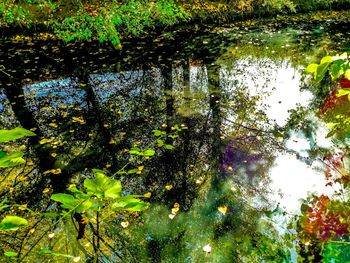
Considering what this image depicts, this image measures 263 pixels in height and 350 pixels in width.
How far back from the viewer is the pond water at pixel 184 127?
3240 mm

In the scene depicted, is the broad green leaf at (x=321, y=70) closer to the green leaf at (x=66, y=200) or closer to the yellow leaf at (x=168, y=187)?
the green leaf at (x=66, y=200)

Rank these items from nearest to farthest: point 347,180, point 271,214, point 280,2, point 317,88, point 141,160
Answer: point 271,214
point 347,180
point 141,160
point 317,88
point 280,2

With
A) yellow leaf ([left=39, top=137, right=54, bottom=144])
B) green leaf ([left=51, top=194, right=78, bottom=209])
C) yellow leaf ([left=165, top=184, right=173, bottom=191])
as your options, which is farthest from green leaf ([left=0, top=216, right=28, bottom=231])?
yellow leaf ([left=39, top=137, right=54, bottom=144])

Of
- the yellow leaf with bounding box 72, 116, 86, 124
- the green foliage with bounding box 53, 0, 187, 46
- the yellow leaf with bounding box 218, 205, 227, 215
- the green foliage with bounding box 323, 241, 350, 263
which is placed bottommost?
the yellow leaf with bounding box 218, 205, 227, 215

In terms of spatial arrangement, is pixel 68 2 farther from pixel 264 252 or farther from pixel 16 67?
pixel 264 252

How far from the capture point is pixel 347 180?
343cm

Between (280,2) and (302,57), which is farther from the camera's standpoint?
(280,2)

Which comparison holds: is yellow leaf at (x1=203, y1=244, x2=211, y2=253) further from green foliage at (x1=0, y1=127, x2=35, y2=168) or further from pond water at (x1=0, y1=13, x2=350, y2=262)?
green foliage at (x1=0, y1=127, x2=35, y2=168)

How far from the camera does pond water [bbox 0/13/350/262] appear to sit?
324cm

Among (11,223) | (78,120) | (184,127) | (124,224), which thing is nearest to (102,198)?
(11,223)

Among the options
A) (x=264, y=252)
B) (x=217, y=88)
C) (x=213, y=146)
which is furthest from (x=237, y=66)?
(x=264, y=252)

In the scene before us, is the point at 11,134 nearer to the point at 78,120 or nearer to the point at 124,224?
the point at 124,224

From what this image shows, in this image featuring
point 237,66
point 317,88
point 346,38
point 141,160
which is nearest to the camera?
point 141,160

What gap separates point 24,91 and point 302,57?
6.80m
